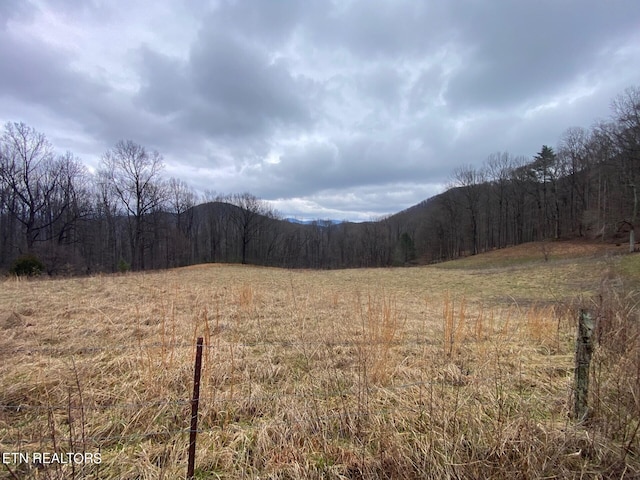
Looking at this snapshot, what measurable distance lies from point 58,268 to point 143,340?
91.9ft

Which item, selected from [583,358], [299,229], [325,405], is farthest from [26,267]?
[299,229]

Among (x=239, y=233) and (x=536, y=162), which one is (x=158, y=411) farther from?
(x=536, y=162)

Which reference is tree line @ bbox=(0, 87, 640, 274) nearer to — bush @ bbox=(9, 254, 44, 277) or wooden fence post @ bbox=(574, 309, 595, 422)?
bush @ bbox=(9, 254, 44, 277)

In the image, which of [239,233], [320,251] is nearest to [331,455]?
[239,233]

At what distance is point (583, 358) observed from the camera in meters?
2.27

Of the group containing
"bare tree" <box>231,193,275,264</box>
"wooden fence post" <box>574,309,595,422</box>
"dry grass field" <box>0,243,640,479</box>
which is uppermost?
"bare tree" <box>231,193,275,264</box>

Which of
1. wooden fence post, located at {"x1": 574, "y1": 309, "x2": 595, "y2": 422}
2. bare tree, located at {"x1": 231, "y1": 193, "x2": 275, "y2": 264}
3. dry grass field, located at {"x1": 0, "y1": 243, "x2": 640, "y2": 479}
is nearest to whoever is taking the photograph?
dry grass field, located at {"x1": 0, "y1": 243, "x2": 640, "y2": 479}

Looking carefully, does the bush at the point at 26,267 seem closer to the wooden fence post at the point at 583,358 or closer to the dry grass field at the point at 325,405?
the dry grass field at the point at 325,405

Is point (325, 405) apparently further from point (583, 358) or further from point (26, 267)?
point (26, 267)

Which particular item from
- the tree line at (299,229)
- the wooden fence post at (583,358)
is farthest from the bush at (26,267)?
the wooden fence post at (583,358)

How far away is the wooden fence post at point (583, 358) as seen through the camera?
2260mm

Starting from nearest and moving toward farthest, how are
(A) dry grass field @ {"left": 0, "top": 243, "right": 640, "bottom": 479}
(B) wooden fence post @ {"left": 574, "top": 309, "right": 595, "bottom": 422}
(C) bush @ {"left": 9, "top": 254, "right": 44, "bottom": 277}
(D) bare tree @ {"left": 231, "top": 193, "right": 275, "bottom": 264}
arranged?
(A) dry grass field @ {"left": 0, "top": 243, "right": 640, "bottom": 479}
(B) wooden fence post @ {"left": 574, "top": 309, "right": 595, "bottom": 422}
(C) bush @ {"left": 9, "top": 254, "right": 44, "bottom": 277}
(D) bare tree @ {"left": 231, "top": 193, "right": 275, "bottom": 264}

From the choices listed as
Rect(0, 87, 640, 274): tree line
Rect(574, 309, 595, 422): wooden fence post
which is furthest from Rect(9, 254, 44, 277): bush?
Rect(574, 309, 595, 422): wooden fence post

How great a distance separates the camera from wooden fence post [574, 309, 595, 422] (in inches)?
89.0
